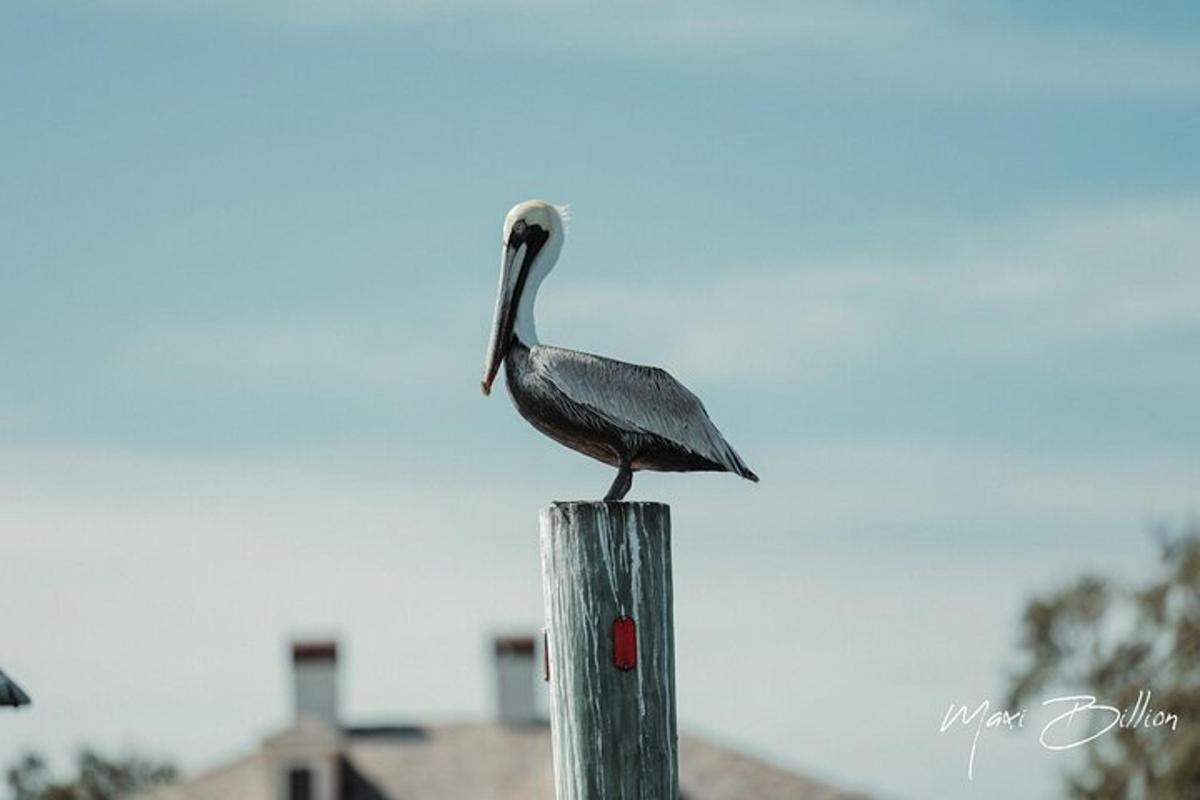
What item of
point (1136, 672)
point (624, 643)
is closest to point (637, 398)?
point (624, 643)

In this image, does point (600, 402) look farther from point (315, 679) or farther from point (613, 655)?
point (315, 679)

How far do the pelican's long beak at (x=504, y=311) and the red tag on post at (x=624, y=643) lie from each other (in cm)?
130

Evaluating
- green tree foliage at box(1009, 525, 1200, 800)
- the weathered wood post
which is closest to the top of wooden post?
the weathered wood post

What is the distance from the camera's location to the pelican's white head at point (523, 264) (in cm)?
947

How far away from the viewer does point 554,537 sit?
859 cm

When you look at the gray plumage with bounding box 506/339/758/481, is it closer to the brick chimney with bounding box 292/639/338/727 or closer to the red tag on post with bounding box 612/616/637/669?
the red tag on post with bounding box 612/616/637/669

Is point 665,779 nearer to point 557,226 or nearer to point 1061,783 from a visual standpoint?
point 557,226

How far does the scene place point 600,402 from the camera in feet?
29.9

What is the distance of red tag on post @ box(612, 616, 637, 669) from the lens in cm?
842

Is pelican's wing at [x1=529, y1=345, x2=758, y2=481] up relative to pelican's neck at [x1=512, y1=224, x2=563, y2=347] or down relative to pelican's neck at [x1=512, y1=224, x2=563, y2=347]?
down

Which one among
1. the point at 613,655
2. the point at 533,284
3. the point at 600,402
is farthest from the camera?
the point at 533,284

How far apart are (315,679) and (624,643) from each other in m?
32.0

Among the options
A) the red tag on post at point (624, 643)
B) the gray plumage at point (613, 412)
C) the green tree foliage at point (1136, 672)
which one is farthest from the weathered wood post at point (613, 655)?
the green tree foliage at point (1136, 672)

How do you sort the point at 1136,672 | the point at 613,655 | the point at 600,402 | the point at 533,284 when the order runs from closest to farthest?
the point at 613,655 → the point at 600,402 → the point at 533,284 → the point at 1136,672
